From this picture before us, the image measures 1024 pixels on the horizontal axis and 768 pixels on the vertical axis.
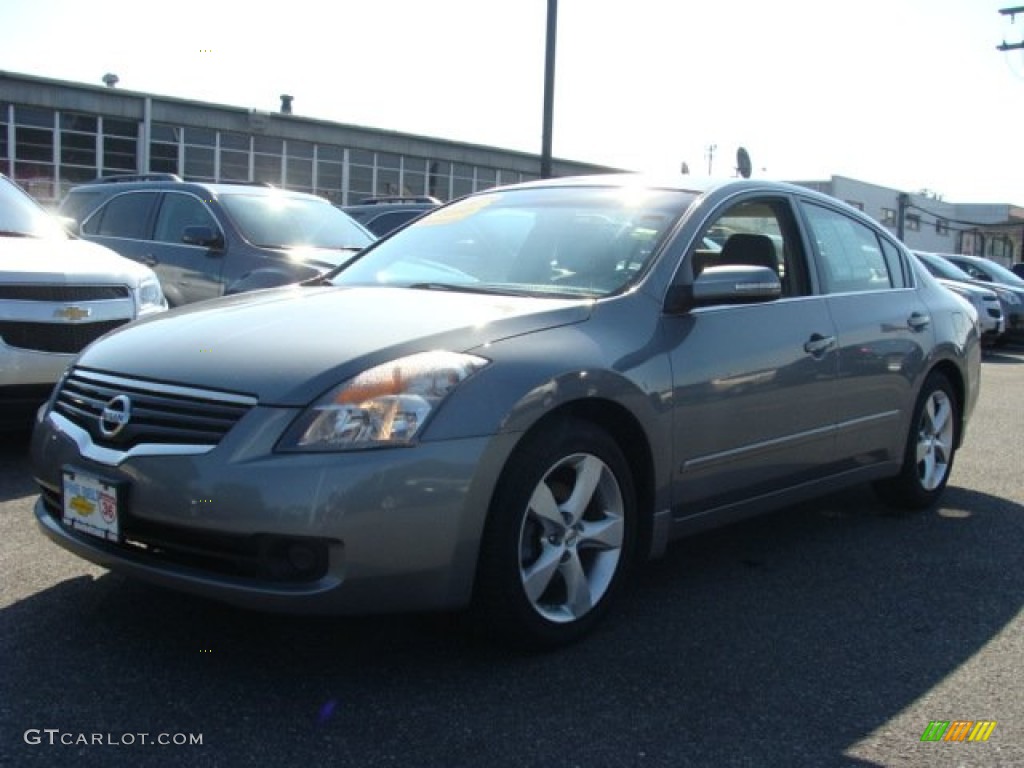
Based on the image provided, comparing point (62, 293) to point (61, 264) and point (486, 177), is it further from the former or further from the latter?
point (486, 177)

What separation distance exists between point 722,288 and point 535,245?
0.80 m

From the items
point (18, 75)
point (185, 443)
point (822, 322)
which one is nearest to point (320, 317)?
point (185, 443)

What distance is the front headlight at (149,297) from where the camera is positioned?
5930 millimetres

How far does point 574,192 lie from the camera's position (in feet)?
14.6

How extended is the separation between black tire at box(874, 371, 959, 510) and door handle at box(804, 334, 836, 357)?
1.01 meters

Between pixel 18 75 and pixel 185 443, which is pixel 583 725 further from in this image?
pixel 18 75

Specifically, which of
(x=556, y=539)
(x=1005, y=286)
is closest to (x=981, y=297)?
(x=1005, y=286)

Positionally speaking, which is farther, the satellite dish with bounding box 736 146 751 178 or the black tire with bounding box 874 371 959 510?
the satellite dish with bounding box 736 146 751 178

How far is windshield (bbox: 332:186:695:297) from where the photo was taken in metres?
3.88

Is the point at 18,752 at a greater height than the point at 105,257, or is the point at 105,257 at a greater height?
the point at 105,257

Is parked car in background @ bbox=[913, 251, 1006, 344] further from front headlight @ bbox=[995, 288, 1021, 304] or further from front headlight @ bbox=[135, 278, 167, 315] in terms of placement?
front headlight @ bbox=[135, 278, 167, 315]

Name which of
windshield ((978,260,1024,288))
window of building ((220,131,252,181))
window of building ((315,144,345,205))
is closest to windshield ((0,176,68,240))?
windshield ((978,260,1024,288))

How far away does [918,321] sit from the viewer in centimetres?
514

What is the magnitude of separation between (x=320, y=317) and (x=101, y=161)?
940 inches
